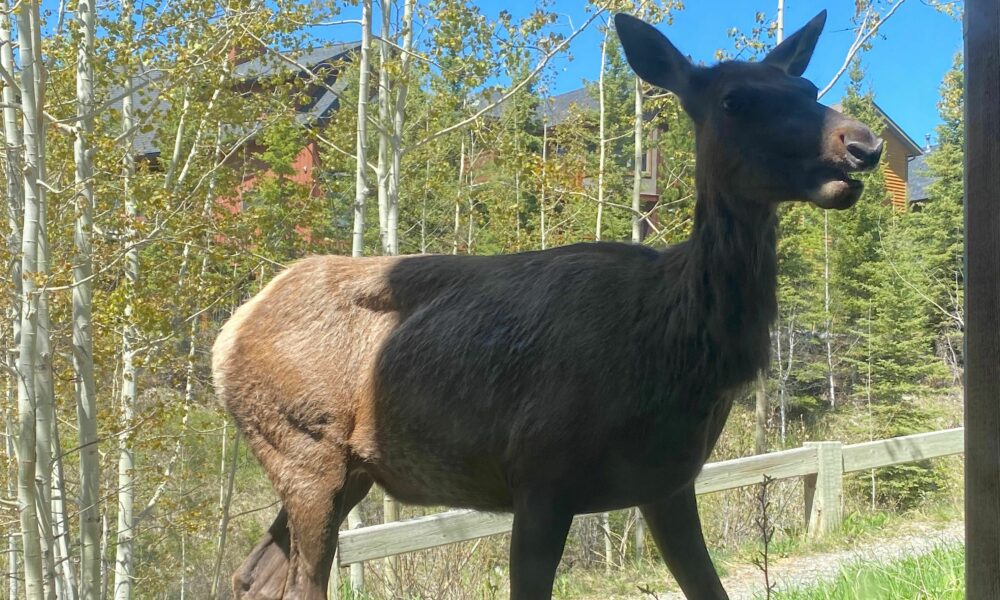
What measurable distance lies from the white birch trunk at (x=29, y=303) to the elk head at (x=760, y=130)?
217 inches

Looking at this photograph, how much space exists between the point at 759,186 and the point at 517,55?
676cm

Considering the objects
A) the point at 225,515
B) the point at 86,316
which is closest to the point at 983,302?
the point at 225,515

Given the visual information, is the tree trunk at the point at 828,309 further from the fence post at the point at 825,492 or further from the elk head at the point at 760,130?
the elk head at the point at 760,130

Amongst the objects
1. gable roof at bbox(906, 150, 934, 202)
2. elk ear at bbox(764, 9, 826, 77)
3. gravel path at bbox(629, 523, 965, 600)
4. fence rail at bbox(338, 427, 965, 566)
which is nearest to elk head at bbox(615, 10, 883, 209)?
elk ear at bbox(764, 9, 826, 77)

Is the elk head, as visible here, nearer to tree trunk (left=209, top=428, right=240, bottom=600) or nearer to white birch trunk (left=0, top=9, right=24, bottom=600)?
tree trunk (left=209, top=428, right=240, bottom=600)

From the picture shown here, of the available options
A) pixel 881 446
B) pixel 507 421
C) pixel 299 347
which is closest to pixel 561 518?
pixel 507 421

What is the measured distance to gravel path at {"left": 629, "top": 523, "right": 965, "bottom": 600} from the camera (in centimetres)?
601

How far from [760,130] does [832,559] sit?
587cm

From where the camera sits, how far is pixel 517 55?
8750 millimetres

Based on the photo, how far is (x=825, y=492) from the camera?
8336 mm

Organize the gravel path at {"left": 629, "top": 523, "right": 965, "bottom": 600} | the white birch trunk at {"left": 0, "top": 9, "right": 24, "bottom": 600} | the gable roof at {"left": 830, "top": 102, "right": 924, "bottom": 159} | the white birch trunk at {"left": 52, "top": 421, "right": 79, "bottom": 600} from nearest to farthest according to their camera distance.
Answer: the gravel path at {"left": 629, "top": 523, "right": 965, "bottom": 600} → the white birch trunk at {"left": 0, "top": 9, "right": 24, "bottom": 600} → the white birch trunk at {"left": 52, "top": 421, "right": 79, "bottom": 600} → the gable roof at {"left": 830, "top": 102, "right": 924, "bottom": 159}

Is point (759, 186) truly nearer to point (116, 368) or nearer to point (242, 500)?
point (116, 368)

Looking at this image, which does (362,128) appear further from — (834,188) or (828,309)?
(828,309)

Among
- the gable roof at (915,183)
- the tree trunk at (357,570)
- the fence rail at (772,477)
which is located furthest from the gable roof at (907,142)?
the tree trunk at (357,570)
